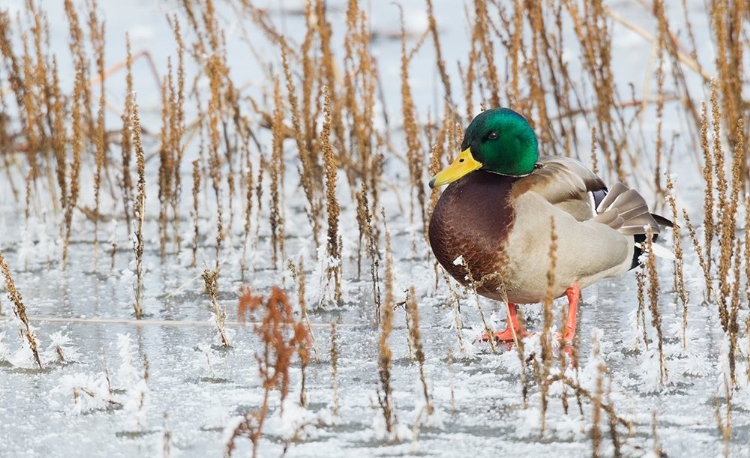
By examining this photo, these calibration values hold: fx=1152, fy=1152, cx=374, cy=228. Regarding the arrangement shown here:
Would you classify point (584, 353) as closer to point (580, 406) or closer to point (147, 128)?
point (580, 406)

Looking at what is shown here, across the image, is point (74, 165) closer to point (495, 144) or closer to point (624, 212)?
point (495, 144)

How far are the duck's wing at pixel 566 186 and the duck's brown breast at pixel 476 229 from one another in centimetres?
9

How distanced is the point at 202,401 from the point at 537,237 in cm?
114

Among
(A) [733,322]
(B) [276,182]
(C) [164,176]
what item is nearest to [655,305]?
(A) [733,322]

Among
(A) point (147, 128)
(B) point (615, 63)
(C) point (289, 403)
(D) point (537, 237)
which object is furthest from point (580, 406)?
(B) point (615, 63)

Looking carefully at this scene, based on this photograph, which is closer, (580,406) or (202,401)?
(580,406)

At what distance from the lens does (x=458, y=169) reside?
3607 mm

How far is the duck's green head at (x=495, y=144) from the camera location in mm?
3615

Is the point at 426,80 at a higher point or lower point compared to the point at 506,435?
higher

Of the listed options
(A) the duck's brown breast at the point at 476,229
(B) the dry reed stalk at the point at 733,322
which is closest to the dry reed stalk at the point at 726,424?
(B) the dry reed stalk at the point at 733,322

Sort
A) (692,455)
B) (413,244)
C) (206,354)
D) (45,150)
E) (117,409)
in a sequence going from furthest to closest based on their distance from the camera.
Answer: (45,150)
(413,244)
(206,354)
(117,409)
(692,455)

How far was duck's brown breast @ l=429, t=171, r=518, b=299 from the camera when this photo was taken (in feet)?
11.2

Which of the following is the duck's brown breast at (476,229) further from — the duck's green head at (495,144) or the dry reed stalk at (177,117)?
the dry reed stalk at (177,117)

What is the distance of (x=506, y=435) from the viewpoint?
2.58m
